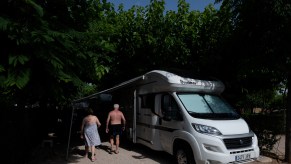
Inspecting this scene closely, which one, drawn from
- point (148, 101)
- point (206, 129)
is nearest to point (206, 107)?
point (206, 129)

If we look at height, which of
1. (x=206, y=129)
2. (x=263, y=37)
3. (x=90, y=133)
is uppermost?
(x=263, y=37)

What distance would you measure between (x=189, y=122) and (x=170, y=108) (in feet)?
3.51

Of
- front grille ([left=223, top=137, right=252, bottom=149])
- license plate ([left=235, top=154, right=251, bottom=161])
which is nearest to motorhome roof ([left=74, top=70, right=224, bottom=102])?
front grille ([left=223, top=137, right=252, bottom=149])

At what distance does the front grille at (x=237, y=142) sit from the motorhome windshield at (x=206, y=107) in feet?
2.37

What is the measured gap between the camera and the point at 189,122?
806cm

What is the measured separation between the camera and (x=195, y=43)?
14508 mm

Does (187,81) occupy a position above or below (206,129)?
above

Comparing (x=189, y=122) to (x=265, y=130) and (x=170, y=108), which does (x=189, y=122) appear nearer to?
(x=170, y=108)

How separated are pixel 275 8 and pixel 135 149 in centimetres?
668

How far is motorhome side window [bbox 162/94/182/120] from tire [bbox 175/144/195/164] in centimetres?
79

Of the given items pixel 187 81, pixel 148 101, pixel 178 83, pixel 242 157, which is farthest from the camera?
pixel 148 101

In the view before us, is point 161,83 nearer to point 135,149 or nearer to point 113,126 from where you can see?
point 113,126

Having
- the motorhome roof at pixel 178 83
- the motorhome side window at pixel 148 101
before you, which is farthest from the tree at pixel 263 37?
the motorhome side window at pixel 148 101

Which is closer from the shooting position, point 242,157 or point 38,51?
point 38,51
